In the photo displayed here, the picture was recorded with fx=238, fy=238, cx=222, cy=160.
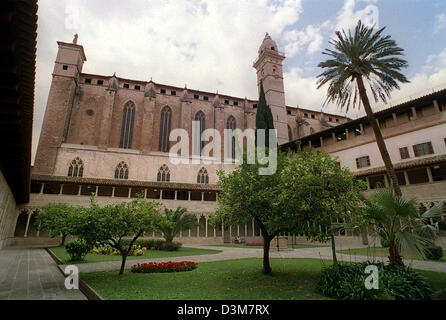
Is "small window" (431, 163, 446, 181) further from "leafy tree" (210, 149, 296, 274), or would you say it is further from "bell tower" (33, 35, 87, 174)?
"bell tower" (33, 35, 87, 174)

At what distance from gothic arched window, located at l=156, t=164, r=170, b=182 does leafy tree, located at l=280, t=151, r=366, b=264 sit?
29.8 meters

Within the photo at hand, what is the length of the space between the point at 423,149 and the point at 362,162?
566 cm

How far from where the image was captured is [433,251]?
476 inches

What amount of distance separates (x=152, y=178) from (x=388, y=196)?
31872 millimetres

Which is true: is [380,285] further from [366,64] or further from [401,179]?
[401,179]

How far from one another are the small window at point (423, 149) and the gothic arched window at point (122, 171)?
1348 inches

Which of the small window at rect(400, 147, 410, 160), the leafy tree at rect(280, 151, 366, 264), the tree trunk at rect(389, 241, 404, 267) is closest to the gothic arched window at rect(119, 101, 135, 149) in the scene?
the leafy tree at rect(280, 151, 366, 264)

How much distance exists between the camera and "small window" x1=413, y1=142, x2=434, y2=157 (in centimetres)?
2166

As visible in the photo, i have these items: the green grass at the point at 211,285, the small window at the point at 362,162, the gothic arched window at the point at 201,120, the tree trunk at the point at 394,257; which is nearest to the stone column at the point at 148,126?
the gothic arched window at the point at 201,120

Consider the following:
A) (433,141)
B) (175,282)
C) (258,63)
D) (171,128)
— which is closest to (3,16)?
(175,282)

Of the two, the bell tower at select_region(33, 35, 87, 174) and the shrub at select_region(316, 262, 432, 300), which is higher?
the bell tower at select_region(33, 35, 87, 174)

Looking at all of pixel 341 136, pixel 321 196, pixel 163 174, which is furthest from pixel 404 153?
pixel 163 174

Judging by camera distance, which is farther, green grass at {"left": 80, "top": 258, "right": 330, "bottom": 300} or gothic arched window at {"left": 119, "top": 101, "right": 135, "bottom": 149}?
gothic arched window at {"left": 119, "top": 101, "right": 135, "bottom": 149}
